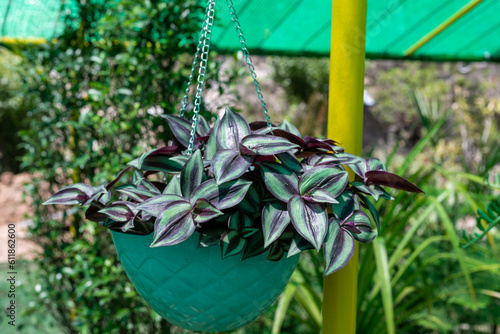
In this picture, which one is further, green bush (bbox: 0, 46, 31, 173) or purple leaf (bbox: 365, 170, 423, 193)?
green bush (bbox: 0, 46, 31, 173)

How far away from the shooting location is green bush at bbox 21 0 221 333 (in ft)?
5.98

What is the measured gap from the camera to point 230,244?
2.16 ft

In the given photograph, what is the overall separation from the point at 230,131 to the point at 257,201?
0.13 metres

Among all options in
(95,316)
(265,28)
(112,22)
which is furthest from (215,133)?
(265,28)

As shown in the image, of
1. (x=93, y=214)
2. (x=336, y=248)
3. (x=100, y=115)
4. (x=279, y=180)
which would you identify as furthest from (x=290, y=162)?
(x=100, y=115)

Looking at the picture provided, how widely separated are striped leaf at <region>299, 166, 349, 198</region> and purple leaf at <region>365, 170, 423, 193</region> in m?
0.08

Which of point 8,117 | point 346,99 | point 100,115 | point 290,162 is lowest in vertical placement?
point 290,162

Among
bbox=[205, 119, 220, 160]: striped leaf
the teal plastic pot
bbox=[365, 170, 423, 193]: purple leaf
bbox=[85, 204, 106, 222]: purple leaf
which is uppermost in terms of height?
bbox=[205, 119, 220, 160]: striped leaf

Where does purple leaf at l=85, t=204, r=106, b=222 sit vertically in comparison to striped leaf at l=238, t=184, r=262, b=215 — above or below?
below

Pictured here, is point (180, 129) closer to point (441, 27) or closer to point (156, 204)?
point (156, 204)

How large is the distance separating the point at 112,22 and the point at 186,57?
38cm

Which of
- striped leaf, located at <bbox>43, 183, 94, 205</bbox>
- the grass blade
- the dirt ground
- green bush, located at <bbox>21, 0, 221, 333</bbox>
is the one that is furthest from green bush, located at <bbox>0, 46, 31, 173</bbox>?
striped leaf, located at <bbox>43, 183, 94, 205</bbox>

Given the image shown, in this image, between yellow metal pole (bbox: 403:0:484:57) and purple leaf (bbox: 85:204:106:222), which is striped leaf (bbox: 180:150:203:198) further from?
yellow metal pole (bbox: 403:0:484:57)

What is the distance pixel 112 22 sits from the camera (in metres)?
1.80
